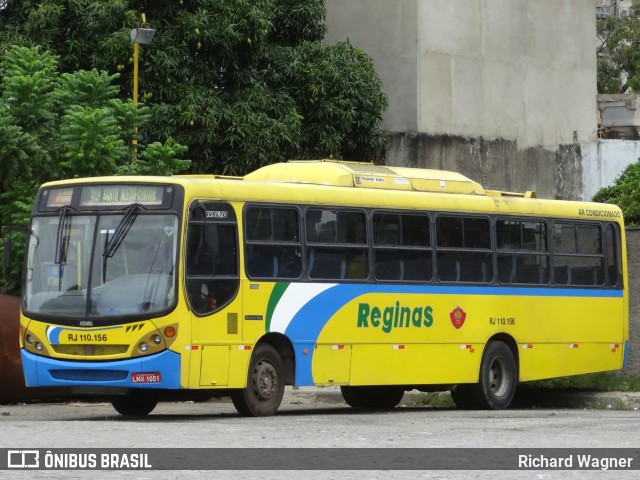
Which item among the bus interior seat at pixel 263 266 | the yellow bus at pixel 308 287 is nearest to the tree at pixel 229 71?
the yellow bus at pixel 308 287

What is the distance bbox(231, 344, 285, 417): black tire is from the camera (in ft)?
58.6

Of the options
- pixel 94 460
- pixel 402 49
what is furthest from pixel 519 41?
pixel 94 460

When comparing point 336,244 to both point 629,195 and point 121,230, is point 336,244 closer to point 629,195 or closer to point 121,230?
point 121,230

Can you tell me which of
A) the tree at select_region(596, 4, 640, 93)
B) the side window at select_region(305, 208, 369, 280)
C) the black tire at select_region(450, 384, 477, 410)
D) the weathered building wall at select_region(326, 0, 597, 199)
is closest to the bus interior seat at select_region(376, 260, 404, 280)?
the side window at select_region(305, 208, 369, 280)

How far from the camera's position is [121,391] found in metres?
17.0

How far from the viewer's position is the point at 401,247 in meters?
20.0

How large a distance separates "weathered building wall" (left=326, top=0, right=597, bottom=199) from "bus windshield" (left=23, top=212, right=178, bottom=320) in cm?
1886

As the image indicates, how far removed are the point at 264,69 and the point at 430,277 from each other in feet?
44.3

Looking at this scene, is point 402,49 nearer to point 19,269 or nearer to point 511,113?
point 511,113

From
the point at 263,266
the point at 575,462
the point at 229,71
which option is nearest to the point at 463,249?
the point at 263,266

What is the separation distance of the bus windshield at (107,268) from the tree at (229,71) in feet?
38.5

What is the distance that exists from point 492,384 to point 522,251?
6.29 feet

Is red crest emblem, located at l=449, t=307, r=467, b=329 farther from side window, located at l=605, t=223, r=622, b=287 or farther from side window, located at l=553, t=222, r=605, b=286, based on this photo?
side window, located at l=605, t=223, r=622, b=287

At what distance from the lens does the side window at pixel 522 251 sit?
70.3 ft
